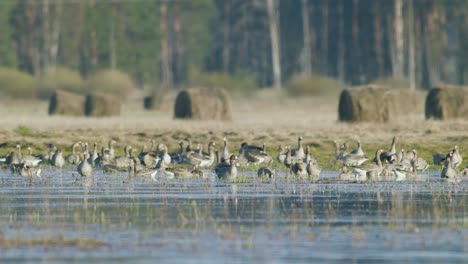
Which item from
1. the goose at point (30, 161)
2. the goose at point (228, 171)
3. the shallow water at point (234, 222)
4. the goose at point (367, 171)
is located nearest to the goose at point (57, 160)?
the goose at point (30, 161)

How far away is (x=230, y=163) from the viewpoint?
98.0 ft

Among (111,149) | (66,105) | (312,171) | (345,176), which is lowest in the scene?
(345,176)

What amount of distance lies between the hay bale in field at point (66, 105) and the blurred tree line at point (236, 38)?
38903 millimetres

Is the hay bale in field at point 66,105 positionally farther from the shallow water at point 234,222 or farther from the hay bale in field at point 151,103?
the shallow water at point 234,222

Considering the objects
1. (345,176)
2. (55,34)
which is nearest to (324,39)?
(55,34)

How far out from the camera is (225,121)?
2073 inches

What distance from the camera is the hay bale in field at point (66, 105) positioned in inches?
2372

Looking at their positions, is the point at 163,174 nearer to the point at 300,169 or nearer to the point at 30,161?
the point at 300,169

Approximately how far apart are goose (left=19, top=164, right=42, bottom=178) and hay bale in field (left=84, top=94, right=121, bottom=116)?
94.8 feet

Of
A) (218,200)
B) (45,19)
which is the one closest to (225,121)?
(218,200)

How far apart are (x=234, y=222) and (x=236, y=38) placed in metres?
98.9

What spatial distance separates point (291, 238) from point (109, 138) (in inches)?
919

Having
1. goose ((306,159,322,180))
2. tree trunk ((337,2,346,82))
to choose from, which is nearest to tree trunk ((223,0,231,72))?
tree trunk ((337,2,346,82))

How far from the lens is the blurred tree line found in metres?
103
